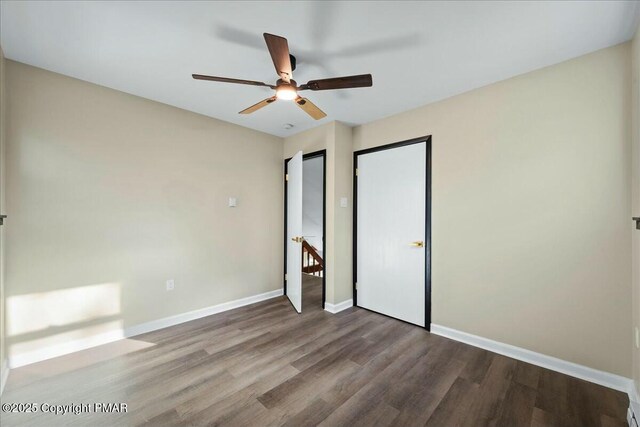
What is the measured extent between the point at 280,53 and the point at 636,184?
7.86ft

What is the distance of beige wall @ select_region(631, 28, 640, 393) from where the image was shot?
1616 mm

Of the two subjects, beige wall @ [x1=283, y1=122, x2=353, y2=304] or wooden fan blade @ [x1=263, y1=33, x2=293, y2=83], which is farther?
beige wall @ [x1=283, y1=122, x2=353, y2=304]

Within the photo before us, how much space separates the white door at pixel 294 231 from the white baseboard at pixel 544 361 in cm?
164

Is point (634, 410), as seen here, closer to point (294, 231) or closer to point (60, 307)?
point (294, 231)

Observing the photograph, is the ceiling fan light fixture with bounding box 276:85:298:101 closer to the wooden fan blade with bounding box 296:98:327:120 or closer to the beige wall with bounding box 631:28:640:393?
the wooden fan blade with bounding box 296:98:327:120

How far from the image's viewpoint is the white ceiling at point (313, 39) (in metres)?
1.50

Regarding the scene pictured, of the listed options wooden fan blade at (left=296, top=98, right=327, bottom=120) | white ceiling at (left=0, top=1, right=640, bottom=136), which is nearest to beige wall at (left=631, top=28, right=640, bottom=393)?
white ceiling at (left=0, top=1, right=640, bottom=136)

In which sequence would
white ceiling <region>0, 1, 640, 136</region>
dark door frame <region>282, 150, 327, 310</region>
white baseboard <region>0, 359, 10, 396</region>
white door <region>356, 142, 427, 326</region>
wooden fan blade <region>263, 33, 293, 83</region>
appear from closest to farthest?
wooden fan blade <region>263, 33, 293, 83</region> → white ceiling <region>0, 1, 640, 136</region> → white baseboard <region>0, 359, 10, 396</region> → white door <region>356, 142, 427, 326</region> → dark door frame <region>282, 150, 327, 310</region>

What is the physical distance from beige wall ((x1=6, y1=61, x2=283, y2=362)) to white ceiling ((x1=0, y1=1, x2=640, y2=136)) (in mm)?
380

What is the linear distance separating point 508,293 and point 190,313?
10.6ft

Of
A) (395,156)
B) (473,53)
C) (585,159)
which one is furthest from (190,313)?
(585,159)

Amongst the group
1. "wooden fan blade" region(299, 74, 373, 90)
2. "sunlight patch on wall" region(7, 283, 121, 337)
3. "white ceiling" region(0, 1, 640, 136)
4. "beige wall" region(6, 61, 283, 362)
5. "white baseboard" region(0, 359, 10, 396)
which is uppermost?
"white ceiling" region(0, 1, 640, 136)

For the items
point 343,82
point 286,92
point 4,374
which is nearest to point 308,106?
point 286,92

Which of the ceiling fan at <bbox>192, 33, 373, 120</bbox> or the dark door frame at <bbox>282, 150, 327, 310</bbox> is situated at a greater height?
the ceiling fan at <bbox>192, 33, 373, 120</bbox>
